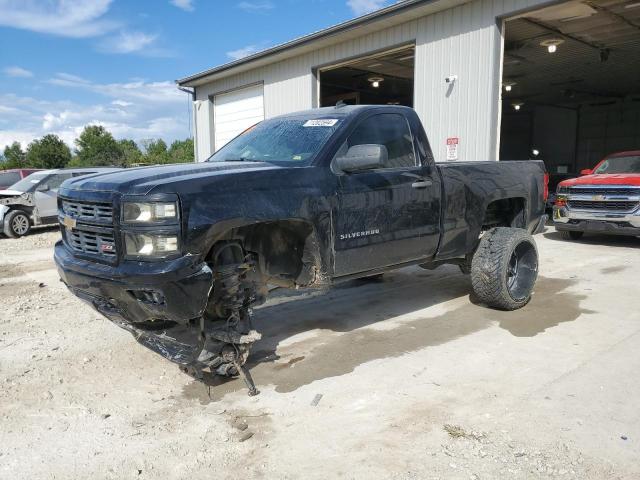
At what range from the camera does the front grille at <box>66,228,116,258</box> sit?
3.30m

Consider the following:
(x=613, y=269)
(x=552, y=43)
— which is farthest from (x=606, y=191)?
(x=552, y=43)

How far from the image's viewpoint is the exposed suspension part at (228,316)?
3.48 m

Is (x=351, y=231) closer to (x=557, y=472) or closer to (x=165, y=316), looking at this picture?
(x=165, y=316)

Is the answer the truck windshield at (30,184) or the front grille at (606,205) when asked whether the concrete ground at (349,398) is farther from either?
the truck windshield at (30,184)

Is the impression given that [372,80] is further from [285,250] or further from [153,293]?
[153,293]

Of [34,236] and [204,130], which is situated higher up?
[204,130]

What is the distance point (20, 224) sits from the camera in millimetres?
12406

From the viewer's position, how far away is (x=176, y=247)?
3.13 meters

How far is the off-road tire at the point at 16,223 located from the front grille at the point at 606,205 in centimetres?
1248

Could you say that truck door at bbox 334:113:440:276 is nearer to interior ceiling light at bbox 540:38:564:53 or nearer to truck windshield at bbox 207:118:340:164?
truck windshield at bbox 207:118:340:164

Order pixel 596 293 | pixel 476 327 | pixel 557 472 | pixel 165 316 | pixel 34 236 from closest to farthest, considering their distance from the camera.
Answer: pixel 557 472 → pixel 165 316 → pixel 476 327 → pixel 596 293 → pixel 34 236

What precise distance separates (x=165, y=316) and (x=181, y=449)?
793 mm

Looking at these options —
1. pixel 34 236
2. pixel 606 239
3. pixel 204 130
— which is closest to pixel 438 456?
pixel 606 239

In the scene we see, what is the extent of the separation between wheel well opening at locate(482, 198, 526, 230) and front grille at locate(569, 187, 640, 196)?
4.53 m
